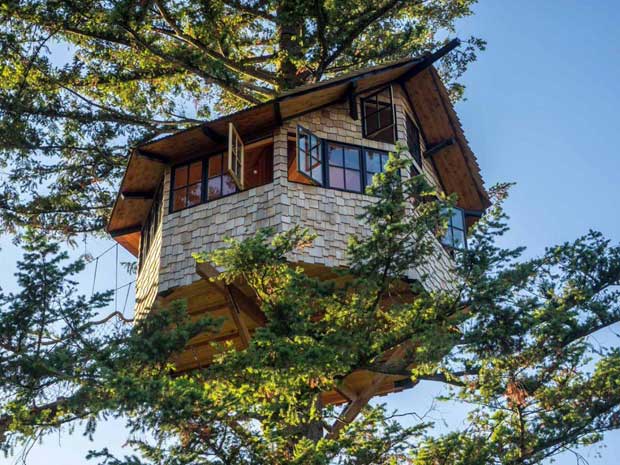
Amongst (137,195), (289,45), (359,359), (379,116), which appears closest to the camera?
(359,359)

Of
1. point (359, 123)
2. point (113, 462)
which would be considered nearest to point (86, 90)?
point (359, 123)

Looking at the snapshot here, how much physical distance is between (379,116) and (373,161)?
856 mm

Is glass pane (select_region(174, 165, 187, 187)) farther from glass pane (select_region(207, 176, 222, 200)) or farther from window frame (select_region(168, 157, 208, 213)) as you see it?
glass pane (select_region(207, 176, 222, 200))

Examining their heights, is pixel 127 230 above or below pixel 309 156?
above

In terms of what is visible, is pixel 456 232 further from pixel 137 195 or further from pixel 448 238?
pixel 137 195

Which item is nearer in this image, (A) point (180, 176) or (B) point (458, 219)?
(A) point (180, 176)

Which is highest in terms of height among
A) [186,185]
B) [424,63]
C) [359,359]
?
[424,63]

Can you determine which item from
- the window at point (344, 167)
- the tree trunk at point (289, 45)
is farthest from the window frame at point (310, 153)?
the tree trunk at point (289, 45)

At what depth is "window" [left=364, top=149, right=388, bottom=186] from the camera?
13617 mm

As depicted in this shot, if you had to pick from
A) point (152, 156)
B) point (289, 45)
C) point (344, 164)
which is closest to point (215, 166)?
point (152, 156)

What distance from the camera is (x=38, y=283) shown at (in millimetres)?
10195

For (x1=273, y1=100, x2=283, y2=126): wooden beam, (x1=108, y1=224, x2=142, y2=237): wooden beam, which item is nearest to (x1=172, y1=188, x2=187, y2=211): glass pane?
(x1=273, y1=100, x2=283, y2=126): wooden beam

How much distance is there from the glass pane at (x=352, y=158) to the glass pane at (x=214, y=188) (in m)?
1.82

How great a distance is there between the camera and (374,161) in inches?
541
